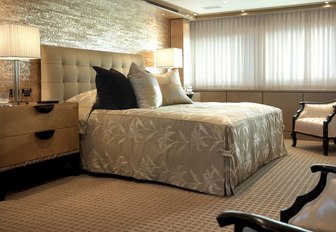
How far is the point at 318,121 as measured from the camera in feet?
16.2

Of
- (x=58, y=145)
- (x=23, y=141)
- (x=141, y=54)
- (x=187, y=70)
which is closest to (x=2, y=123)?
(x=23, y=141)

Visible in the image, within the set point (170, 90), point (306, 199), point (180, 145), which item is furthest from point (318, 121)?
point (306, 199)

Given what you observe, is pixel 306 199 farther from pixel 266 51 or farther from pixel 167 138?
pixel 266 51

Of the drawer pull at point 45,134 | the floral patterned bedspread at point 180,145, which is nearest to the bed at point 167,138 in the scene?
the floral patterned bedspread at point 180,145

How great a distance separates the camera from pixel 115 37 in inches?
204

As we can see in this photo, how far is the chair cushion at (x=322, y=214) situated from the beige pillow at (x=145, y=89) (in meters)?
2.47

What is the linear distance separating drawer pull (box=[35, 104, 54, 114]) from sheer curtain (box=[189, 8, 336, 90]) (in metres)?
3.71

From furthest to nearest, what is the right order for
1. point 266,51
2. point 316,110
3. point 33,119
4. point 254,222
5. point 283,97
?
point 266,51 → point 283,97 → point 316,110 → point 33,119 → point 254,222

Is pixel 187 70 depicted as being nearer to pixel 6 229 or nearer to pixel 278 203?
pixel 278 203

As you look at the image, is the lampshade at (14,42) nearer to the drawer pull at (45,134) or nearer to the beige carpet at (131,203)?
the drawer pull at (45,134)

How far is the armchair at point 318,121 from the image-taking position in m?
4.72

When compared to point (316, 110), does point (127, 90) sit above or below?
above

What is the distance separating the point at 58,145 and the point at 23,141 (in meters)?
0.41

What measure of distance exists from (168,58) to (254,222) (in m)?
4.91
